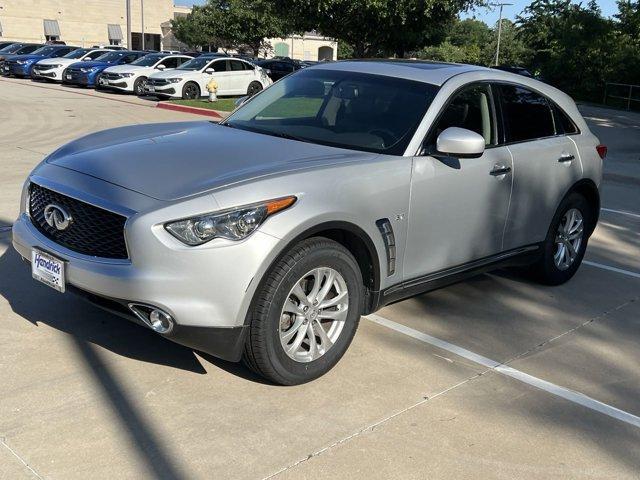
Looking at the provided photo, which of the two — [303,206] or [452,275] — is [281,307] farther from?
[452,275]

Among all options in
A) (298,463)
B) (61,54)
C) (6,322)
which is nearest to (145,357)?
(6,322)

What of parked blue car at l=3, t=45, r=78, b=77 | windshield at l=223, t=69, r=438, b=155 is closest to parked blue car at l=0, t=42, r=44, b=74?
parked blue car at l=3, t=45, r=78, b=77

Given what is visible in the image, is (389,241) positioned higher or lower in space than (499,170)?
lower

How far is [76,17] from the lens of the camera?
75.5m

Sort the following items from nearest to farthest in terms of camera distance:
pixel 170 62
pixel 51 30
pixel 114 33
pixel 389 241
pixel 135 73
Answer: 1. pixel 389 241
2. pixel 135 73
3. pixel 170 62
4. pixel 51 30
5. pixel 114 33

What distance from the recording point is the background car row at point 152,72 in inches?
913

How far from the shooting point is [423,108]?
464 cm

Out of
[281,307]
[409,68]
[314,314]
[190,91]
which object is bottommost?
[190,91]

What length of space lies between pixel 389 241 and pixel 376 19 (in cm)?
2147

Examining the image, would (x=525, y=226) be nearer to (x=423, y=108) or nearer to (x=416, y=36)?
(x=423, y=108)

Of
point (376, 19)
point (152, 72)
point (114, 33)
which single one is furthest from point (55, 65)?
point (114, 33)

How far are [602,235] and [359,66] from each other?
165 inches

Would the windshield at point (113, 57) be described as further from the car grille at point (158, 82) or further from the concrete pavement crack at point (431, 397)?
the concrete pavement crack at point (431, 397)

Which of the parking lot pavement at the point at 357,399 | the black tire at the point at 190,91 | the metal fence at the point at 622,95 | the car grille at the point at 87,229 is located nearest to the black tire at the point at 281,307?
the parking lot pavement at the point at 357,399
